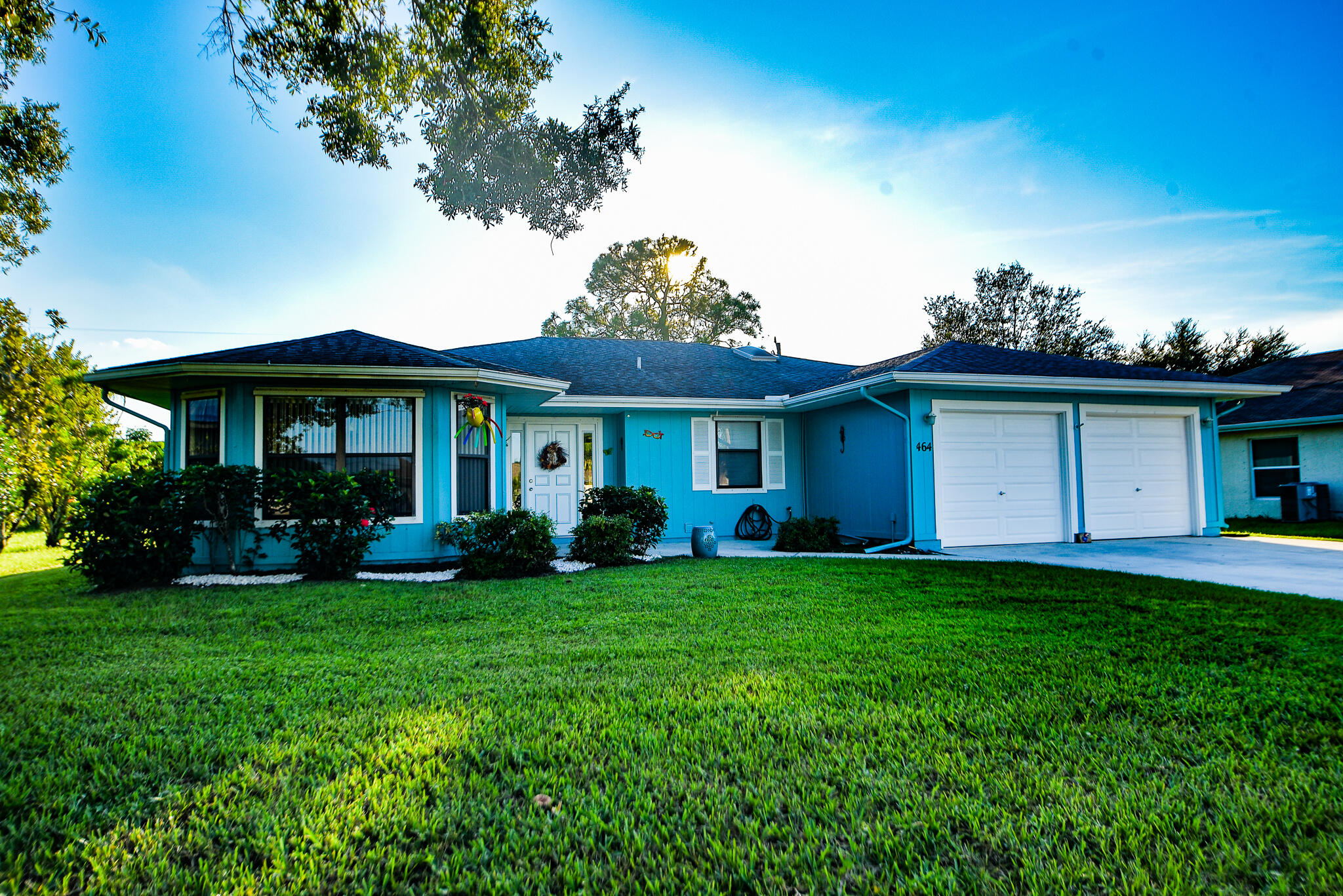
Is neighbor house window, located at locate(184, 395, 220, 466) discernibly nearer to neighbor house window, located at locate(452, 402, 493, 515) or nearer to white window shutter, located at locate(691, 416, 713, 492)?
neighbor house window, located at locate(452, 402, 493, 515)

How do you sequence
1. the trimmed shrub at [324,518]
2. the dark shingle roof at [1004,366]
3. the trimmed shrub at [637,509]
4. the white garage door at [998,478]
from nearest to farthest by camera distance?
1. the trimmed shrub at [324,518]
2. the trimmed shrub at [637,509]
3. the dark shingle roof at [1004,366]
4. the white garage door at [998,478]

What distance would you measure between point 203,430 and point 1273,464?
20234 mm

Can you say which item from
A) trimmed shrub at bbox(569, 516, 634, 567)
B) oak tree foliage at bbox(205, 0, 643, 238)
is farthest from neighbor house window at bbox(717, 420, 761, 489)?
oak tree foliage at bbox(205, 0, 643, 238)

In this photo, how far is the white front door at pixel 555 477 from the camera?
436 inches

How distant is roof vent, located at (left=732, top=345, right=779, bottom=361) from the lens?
15.0 m

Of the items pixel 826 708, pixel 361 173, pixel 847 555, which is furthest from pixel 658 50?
pixel 826 708

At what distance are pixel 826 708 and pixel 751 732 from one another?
0.46 metres

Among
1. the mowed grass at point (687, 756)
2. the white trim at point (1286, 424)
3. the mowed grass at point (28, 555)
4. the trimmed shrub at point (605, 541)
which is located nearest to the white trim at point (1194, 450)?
the white trim at point (1286, 424)

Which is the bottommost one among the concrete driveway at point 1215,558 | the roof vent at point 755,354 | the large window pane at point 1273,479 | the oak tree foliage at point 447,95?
the concrete driveway at point 1215,558

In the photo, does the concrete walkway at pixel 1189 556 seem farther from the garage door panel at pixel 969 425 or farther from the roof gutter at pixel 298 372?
the roof gutter at pixel 298 372

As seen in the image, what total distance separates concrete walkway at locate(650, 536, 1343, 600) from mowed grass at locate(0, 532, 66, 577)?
9526 mm

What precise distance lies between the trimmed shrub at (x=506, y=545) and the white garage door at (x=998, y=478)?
579cm

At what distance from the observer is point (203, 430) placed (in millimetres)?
8078

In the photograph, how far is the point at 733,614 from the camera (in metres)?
5.00
